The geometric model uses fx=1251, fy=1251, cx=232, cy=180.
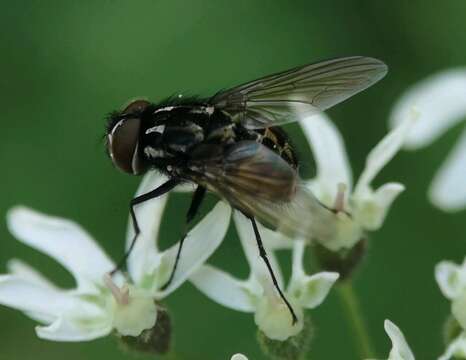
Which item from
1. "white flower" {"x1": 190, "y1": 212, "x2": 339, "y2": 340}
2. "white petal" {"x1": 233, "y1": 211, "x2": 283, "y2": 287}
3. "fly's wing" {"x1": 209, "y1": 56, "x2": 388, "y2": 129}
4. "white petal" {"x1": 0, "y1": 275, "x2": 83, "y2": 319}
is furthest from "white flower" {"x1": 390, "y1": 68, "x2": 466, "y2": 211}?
"white petal" {"x1": 0, "y1": 275, "x2": 83, "y2": 319}

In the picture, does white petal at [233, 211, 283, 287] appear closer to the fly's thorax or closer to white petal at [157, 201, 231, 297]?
white petal at [157, 201, 231, 297]

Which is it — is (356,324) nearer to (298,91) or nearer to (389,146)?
(389,146)

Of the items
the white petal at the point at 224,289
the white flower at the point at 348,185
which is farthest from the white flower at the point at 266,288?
the white flower at the point at 348,185

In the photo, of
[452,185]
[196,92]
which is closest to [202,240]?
[452,185]

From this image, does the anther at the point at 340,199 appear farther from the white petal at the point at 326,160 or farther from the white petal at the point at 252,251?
the white petal at the point at 252,251

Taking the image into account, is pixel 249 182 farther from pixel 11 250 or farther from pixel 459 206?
pixel 11 250

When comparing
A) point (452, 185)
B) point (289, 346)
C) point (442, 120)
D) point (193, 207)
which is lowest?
point (452, 185)
